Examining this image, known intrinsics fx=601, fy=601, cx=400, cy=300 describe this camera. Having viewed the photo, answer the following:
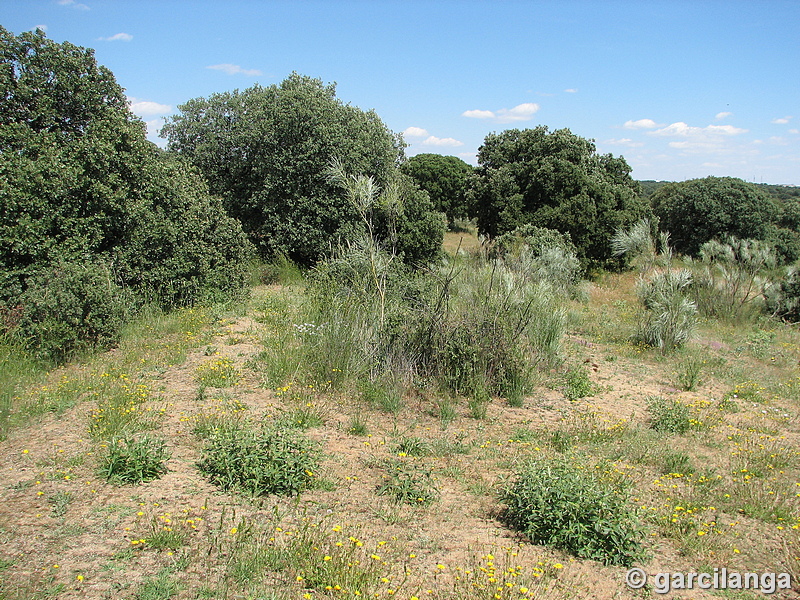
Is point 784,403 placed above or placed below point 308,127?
below

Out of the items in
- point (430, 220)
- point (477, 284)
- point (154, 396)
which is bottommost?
point (154, 396)

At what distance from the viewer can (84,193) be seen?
345 inches

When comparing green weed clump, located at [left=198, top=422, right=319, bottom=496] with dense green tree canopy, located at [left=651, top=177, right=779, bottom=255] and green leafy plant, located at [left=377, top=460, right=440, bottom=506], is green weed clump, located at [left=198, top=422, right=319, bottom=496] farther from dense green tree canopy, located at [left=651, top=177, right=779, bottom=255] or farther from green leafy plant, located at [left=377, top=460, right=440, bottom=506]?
dense green tree canopy, located at [left=651, top=177, right=779, bottom=255]

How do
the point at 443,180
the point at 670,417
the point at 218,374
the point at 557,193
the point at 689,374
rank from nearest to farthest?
the point at 670,417 < the point at 218,374 < the point at 689,374 < the point at 557,193 < the point at 443,180

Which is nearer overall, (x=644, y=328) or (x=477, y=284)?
(x=477, y=284)

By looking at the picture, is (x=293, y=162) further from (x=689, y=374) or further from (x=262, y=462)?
(x=262, y=462)

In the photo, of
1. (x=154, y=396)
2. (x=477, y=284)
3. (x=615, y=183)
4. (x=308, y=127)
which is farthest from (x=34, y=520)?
(x=615, y=183)

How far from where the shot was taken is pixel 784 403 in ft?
26.2

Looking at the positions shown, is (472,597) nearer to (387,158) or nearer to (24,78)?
(24,78)

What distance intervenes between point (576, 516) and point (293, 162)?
37.2 feet

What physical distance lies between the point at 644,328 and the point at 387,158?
7457mm

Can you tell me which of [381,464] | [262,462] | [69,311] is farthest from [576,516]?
[69,311]

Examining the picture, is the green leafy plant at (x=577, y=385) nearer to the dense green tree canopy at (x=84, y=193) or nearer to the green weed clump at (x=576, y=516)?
the green weed clump at (x=576, y=516)

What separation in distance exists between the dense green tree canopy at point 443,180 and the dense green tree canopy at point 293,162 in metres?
19.1
